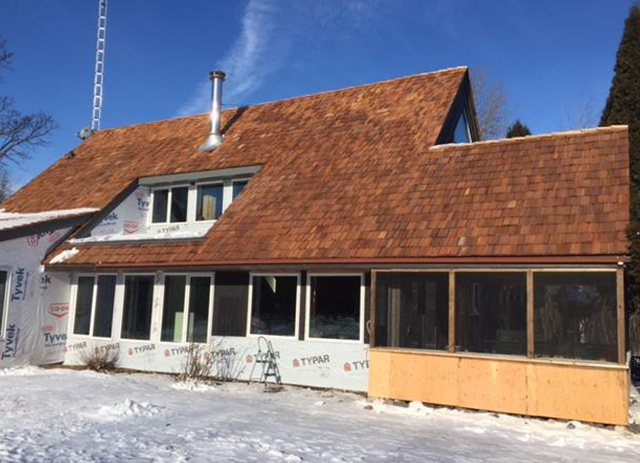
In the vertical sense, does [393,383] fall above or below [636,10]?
below

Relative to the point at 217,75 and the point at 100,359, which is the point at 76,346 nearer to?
the point at 100,359

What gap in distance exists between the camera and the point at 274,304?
12531 millimetres

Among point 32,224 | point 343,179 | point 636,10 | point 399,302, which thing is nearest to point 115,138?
point 32,224

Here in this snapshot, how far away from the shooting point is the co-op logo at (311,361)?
11789 mm

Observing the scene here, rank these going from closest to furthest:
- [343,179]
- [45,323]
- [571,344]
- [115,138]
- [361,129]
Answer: [571,344], [343,179], [45,323], [361,129], [115,138]

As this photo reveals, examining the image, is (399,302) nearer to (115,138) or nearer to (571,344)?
(571,344)

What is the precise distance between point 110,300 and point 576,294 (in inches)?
414

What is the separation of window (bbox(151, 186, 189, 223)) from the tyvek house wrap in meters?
2.60

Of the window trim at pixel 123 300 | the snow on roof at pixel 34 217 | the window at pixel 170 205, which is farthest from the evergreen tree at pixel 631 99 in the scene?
the snow on roof at pixel 34 217

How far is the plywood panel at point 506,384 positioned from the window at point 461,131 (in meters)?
7.18

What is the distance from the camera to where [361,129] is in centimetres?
1530

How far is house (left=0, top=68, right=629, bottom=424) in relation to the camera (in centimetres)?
939

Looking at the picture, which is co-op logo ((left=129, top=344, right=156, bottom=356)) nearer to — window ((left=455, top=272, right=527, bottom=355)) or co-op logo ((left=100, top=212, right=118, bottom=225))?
co-op logo ((left=100, top=212, right=118, bottom=225))

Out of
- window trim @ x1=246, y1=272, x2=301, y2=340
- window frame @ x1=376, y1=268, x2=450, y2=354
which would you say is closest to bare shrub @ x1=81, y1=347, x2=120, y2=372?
window trim @ x1=246, y1=272, x2=301, y2=340
